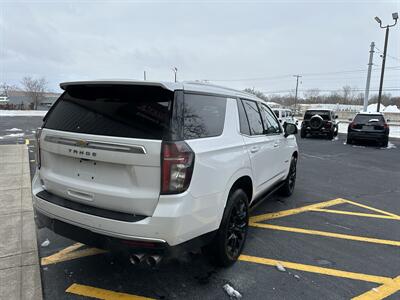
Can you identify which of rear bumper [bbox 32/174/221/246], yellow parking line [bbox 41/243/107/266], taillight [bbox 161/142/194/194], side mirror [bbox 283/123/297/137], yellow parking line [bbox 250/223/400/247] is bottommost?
yellow parking line [bbox 41/243/107/266]

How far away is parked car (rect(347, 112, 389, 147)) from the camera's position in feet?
49.1

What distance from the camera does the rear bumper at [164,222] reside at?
2.33m

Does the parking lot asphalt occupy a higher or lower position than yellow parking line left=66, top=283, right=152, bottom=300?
higher

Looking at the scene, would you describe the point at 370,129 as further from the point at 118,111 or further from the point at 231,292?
the point at 118,111

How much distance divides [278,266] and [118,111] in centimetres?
235

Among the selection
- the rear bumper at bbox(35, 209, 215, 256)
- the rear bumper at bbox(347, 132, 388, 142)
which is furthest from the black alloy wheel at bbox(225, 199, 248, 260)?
the rear bumper at bbox(347, 132, 388, 142)

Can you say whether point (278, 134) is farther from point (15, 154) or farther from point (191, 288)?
point (15, 154)

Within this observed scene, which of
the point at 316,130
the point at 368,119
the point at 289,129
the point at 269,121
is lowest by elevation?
the point at 316,130

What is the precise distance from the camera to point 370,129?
595 inches

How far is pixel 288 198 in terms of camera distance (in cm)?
586

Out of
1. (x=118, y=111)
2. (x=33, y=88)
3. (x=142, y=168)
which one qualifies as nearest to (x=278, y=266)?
(x=142, y=168)

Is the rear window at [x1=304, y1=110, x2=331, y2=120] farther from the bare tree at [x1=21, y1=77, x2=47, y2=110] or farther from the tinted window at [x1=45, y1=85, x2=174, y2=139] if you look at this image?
the bare tree at [x1=21, y1=77, x2=47, y2=110]

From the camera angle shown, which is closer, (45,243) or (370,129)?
(45,243)

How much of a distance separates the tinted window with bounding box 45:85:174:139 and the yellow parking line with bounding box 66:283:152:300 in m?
1.47
